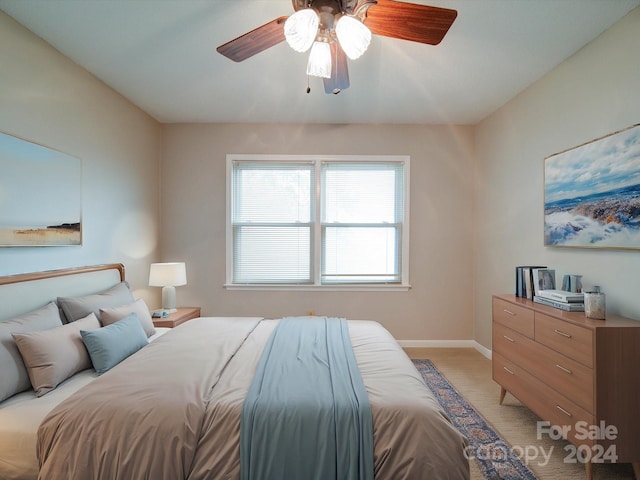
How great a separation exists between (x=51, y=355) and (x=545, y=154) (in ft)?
12.4

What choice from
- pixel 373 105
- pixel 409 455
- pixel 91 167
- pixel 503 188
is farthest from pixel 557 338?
pixel 91 167

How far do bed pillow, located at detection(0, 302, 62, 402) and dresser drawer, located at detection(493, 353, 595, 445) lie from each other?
9.79ft

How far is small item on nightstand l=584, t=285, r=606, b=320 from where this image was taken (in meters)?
1.88

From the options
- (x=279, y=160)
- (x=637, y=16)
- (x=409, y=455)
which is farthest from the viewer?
(x=279, y=160)

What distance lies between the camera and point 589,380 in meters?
1.73

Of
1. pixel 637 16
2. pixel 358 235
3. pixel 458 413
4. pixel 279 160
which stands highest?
pixel 637 16

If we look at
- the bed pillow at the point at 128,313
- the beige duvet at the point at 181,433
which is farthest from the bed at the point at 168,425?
the bed pillow at the point at 128,313

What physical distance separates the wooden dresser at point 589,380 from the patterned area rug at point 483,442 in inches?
13.0

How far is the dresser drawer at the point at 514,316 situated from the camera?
2.26 metres

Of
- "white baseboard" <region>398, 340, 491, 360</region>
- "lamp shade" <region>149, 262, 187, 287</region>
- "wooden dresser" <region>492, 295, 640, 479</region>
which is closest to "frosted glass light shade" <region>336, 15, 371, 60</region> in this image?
"wooden dresser" <region>492, 295, 640, 479</region>

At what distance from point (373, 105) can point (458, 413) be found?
2.92 metres

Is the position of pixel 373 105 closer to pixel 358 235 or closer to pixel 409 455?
pixel 358 235

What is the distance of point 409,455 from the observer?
4.30 feet

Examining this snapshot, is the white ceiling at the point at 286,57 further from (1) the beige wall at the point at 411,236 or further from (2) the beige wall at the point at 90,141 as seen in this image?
(1) the beige wall at the point at 411,236
